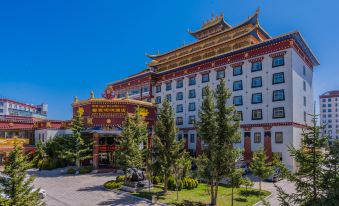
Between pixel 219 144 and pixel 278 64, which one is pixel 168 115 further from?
pixel 278 64

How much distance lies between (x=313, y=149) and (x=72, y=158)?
31015mm

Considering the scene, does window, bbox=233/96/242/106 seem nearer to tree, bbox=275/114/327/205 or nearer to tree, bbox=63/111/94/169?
tree, bbox=63/111/94/169

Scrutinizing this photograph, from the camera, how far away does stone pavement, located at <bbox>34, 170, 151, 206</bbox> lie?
20.4m

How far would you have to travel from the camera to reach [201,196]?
71.7 feet

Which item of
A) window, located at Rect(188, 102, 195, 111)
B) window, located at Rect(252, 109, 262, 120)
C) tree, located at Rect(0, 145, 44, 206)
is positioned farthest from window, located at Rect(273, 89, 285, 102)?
tree, located at Rect(0, 145, 44, 206)

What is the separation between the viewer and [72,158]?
3384 centimetres

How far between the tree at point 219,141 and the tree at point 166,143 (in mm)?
3525

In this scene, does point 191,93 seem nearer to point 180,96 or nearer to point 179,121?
point 180,96

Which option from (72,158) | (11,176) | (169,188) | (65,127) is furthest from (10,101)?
(11,176)

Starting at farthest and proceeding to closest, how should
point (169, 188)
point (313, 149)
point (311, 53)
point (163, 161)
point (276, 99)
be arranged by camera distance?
point (311, 53) → point (276, 99) → point (169, 188) → point (163, 161) → point (313, 149)

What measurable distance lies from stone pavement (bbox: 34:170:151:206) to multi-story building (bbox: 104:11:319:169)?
1258 centimetres

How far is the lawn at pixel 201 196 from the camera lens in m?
20.1

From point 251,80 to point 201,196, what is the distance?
25080 millimetres

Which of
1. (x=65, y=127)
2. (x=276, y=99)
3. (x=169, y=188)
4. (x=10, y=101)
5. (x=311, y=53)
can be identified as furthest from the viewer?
(x=10, y=101)
